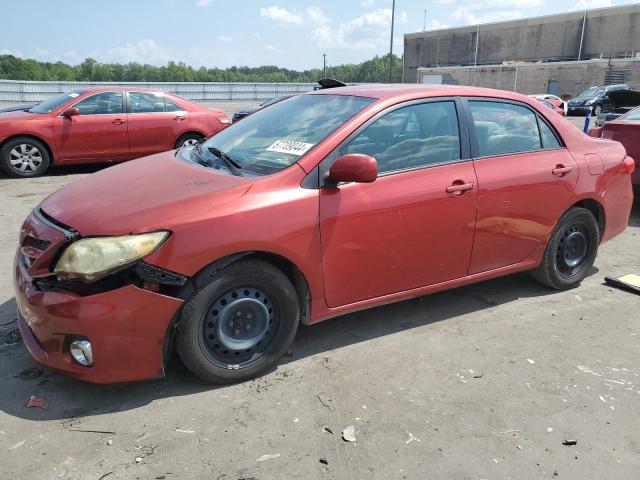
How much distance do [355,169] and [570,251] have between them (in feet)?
8.11

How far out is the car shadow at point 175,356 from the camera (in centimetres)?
280

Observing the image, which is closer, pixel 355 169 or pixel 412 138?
pixel 355 169

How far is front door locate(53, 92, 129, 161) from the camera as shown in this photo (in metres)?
8.75

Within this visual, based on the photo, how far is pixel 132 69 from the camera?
3265 inches

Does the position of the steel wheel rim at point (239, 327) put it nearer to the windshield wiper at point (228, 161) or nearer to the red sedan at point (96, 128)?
the windshield wiper at point (228, 161)

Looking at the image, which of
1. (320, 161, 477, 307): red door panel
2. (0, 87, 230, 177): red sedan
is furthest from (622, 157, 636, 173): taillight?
(0, 87, 230, 177): red sedan

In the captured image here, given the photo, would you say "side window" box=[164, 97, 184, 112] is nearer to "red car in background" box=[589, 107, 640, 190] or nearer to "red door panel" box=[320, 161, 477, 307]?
"red car in background" box=[589, 107, 640, 190]

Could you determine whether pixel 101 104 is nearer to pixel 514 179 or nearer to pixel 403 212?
pixel 403 212

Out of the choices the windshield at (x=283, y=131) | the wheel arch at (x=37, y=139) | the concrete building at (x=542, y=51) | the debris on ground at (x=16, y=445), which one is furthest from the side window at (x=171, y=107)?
the concrete building at (x=542, y=51)

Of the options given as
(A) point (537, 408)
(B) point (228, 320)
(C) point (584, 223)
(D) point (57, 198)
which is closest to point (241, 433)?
(B) point (228, 320)

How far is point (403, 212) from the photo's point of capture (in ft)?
10.9

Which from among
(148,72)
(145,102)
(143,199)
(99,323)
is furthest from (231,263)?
(148,72)

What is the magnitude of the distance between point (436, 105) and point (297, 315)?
Answer: 5.75 ft

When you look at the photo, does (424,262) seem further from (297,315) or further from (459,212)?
(297,315)
